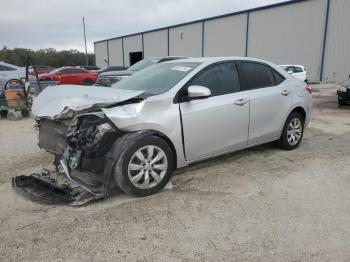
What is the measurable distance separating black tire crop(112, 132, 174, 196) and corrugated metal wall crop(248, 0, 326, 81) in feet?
74.9

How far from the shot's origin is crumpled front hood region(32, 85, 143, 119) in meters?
4.03

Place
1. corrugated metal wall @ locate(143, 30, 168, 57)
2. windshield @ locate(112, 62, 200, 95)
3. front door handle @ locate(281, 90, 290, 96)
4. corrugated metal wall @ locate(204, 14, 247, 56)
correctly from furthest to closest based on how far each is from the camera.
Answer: corrugated metal wall @ locate(143, 30, 168, 57) → corrugated metal wall @ locate(204, 14, 247, 56) → front door handle @ locate(281, 90, 290, 96) → windshield @ locate(112, 62, 200, 95)

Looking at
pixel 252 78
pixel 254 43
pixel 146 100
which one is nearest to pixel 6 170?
pixel 146 100

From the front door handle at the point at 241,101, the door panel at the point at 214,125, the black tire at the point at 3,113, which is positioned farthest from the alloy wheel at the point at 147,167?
the black tire at the point at 3,113

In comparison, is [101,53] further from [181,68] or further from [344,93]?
[181,68]

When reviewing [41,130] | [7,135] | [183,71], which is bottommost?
[7,135]

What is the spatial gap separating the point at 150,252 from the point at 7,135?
5930 mm

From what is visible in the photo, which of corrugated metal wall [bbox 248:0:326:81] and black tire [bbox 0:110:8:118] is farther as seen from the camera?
corrugated metal wall [bbox 248:0:326:81]

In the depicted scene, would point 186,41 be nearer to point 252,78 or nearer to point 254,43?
point 254,43

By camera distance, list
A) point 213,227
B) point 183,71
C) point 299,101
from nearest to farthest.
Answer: point 213,227
point 183,71
point 299,101

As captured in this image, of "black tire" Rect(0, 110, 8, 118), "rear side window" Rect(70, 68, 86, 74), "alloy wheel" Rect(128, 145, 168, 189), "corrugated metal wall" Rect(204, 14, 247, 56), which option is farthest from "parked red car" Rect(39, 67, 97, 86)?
"alloy wheel" Rect(128, 145, 168, 189)

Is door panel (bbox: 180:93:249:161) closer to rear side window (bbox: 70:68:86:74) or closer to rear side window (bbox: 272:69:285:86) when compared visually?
rear side window (bbox: 272:69:285:86)

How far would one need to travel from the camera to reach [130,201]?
400 centimetres

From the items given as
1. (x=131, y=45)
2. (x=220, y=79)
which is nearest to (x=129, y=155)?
(x=220, y=79)
